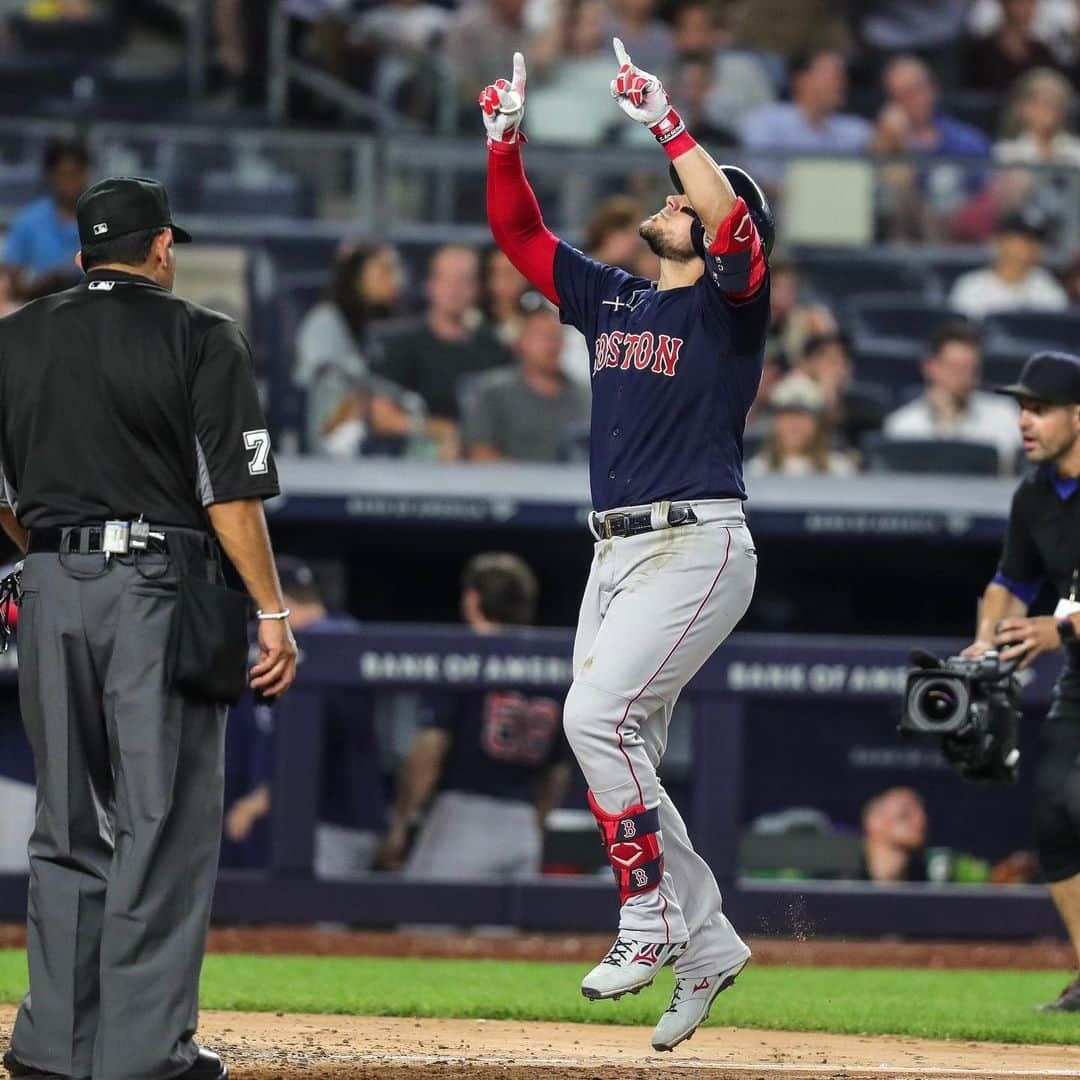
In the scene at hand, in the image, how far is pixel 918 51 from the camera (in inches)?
556

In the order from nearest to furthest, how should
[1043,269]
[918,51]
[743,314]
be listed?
[743,314], [1043,269], [918,51]

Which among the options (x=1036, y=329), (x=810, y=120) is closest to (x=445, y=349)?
(x=1036, y=329)

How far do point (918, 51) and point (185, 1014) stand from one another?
11.2 m

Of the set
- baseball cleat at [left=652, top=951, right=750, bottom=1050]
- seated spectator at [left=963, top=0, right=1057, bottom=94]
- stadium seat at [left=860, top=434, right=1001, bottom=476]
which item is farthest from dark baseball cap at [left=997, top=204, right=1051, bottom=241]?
baseball cleat at [left=652, top=951, right=750, bottom=1050]

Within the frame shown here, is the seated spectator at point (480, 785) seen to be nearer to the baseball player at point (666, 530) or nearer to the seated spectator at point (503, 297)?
the seated spectator at point (503, 297)

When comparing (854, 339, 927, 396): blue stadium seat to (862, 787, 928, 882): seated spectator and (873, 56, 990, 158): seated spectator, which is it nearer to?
(873, 56, 990, 158): seated spectator

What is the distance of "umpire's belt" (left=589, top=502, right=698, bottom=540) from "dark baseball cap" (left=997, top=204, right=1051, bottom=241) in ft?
22.4

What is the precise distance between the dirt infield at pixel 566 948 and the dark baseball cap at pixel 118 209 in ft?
13.4

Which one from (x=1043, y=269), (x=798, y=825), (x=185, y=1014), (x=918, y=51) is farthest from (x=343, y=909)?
(x=918, y=51)

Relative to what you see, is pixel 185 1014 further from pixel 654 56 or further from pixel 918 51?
pixel 918 51

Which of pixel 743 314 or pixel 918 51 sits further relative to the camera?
pixel 918 51

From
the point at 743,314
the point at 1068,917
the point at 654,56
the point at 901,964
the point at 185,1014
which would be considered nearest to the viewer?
the point at 185,1014

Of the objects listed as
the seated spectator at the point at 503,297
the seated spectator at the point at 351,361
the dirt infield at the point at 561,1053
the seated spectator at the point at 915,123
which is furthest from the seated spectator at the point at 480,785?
the seated spectator at the point at 915,123

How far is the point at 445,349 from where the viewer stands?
1006 cm
